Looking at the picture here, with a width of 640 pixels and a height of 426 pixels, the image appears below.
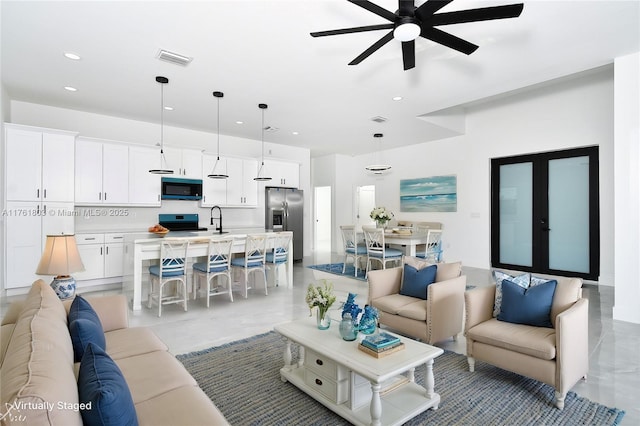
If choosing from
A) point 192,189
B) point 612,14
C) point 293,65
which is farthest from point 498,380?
point 192,189

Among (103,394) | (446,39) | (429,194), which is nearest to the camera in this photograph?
(103,394)

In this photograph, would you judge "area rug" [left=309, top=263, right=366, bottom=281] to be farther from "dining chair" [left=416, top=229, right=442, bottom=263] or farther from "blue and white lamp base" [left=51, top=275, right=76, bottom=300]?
"blue and white lamp base" [left=51, top=275, right=76, bottom=300]

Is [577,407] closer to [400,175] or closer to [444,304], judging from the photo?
[444,304]

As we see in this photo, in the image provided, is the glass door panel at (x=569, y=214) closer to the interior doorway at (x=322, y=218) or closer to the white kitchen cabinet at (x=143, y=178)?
the interior doorway at (x=322, y=218)

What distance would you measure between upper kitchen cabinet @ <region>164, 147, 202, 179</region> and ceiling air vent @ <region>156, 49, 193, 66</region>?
275cm

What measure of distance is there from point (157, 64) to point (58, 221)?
2.95 meters

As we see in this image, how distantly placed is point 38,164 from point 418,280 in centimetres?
540

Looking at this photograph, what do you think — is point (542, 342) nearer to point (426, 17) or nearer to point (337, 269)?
point (426, 17)

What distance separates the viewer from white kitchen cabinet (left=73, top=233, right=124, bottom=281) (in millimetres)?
5113

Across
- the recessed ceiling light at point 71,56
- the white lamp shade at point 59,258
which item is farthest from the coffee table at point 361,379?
the recessed ceiling light at point 71,56

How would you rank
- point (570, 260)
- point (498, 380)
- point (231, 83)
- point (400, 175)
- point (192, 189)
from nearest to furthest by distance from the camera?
point (498, 380)
point (231, 83)
point (570, 260)
point (192, 189)
point (400, 175)

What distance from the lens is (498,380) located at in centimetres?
245

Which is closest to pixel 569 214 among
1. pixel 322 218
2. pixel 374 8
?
pixel 374 8

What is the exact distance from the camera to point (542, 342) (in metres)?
2.18
